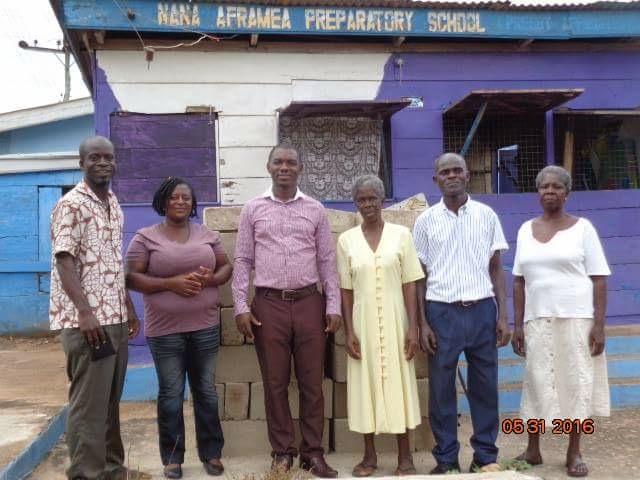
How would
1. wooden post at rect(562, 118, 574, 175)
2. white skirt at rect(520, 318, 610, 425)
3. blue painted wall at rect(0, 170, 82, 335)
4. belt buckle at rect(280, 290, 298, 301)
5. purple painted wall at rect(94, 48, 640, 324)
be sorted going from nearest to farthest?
belt buckle at rect(280, 290, 298, 301) → white skirt at rect(520, 318, 610, 425) → purple painted wall at rect(94, 48, 640, 324) → wooden post at rect(562, 118, 574, 175) → blue painted wall at rect(0, 170, 82, 335)

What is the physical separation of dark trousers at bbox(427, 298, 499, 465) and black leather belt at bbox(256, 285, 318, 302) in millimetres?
713

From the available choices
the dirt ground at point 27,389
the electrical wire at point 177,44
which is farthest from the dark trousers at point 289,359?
the electrical wire at point 177,44

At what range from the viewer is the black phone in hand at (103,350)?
129 inches

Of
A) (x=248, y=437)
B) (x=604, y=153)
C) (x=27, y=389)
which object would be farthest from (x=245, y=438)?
(x=604, y=153)

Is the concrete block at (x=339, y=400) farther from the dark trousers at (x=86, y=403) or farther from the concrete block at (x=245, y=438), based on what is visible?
the dark trousers at (x=86, y=403)

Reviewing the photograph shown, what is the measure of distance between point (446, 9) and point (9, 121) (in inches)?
393

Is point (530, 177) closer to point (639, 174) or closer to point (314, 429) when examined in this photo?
point (639, 174)

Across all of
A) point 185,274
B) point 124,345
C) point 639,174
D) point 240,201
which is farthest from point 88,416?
point 639,174

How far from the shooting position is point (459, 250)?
12.1ft

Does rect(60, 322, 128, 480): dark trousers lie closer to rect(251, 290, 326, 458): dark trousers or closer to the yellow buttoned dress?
rect(251, 290, 326, 458): dark trousers

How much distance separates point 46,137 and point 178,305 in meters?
11.8

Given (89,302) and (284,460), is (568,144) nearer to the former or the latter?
(284,460)

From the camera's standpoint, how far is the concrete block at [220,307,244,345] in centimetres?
431

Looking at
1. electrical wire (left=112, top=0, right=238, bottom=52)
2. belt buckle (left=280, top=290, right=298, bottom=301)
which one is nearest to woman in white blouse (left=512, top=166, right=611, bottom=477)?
belt buckle (left=280, top=290, right=298, bottom=301)
